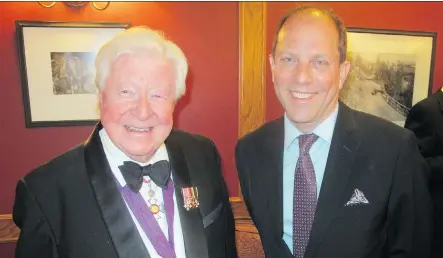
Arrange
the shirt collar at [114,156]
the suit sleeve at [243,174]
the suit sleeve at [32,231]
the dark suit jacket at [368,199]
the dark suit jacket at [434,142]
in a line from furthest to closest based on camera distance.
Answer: the dark suit jacket at [434,142] < the suit sleeve at [243,174] < the dark suit jacket at [368,199] < the shirt collar at [114,156] < the suit sleeve at [32,231]

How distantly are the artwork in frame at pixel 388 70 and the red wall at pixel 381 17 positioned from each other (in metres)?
0.08

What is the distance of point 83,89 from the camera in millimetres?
2695

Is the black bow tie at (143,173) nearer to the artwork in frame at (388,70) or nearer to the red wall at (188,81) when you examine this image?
the red wall at (188,81)

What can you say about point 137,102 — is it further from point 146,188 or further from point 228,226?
point 228,226

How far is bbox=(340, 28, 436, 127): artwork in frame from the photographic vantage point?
126 inches

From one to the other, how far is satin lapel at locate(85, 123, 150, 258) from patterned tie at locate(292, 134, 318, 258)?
24.9 inches

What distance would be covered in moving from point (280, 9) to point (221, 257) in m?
2.29

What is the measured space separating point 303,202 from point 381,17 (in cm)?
252

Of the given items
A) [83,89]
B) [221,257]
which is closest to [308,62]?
[221,257]

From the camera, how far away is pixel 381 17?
126 inches

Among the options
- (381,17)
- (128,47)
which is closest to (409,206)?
(128,47)

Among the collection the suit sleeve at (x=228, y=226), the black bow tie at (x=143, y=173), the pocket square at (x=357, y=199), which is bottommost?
the suit sleeve at (x=228, y=226)

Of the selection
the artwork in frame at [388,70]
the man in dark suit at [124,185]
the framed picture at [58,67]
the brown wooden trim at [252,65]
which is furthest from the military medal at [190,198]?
the artwork in frame at [388,70]

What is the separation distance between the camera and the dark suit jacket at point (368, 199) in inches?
54.1
